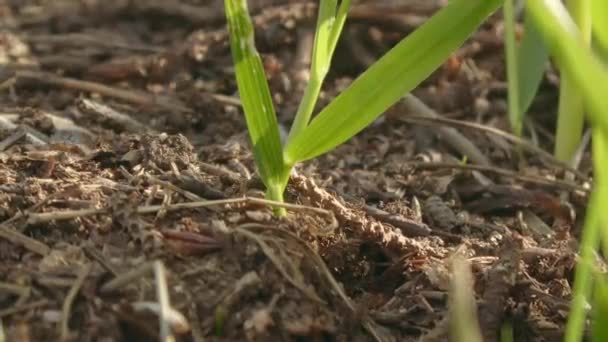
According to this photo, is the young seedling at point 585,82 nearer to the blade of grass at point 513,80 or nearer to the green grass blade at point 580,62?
the green grass blade at point 580,62

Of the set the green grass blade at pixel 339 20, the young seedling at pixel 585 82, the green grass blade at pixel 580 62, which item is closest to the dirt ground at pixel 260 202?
the green grass blade at pixel 339 20

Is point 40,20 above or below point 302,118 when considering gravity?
above

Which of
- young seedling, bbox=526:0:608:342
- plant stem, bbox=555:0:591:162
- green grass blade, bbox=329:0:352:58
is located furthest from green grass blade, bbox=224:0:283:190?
plant stem, bbox=555:0:591:162

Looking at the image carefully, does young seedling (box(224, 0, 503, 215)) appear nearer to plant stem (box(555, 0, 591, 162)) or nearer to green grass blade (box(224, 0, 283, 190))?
green grass blade (box(224, 0, 283, 190))

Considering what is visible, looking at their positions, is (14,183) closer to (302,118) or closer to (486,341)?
→ (302,118)

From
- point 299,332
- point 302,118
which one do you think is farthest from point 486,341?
point 302,118

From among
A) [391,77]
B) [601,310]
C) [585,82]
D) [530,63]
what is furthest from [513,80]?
[585,82]
